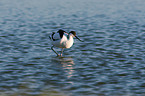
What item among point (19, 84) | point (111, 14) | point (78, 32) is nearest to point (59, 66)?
point (19, 84)

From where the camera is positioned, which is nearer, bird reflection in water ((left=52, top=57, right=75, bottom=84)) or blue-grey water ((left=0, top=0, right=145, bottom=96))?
blue-grey water ((left=0, top=0, right=145, bottom=96))

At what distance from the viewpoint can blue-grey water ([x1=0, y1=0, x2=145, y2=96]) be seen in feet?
32.1

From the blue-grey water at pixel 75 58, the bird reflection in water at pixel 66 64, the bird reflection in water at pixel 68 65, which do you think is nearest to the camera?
the blue-grey water at pixel 75 58

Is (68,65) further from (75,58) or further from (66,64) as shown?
(75,58)

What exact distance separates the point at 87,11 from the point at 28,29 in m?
10.9

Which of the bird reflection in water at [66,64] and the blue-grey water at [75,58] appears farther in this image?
the bird reflection in water at [66,64]

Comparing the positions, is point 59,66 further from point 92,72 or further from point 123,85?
point 123,85

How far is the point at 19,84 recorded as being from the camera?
10.1m

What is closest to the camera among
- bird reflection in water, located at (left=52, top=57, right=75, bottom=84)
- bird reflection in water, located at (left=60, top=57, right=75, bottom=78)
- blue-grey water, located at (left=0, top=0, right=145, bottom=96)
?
blue-grey water, located at (left=0, top=0, right=145, bottom=96)

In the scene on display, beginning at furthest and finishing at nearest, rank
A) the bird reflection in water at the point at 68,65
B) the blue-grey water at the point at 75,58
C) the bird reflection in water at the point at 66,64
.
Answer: the bird reflection in water at the point at 68,65, the bird reflection in water at the point at 66,64, the blue-grey water at the point at 75,58

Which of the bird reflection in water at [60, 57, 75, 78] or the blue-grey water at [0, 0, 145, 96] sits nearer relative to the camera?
the blue-grey water at [0, 0, 145, 96]

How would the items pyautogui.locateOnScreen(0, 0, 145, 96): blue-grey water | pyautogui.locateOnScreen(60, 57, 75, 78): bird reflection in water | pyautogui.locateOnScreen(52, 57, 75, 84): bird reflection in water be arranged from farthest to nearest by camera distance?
1. pyautogui.locateOnScreen(60, 57, 75, 78): bird reflection in water
2. pyautogui.locateOnScreen(52, 57, 75, 84): bird reflection in water
3. pyautogui.locateOnScreen(0, 0, 145, 96): blue-grey water

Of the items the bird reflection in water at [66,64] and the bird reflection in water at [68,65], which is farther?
the bird reflection in water at [68,65]

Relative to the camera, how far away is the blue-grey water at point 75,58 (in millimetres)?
9781
